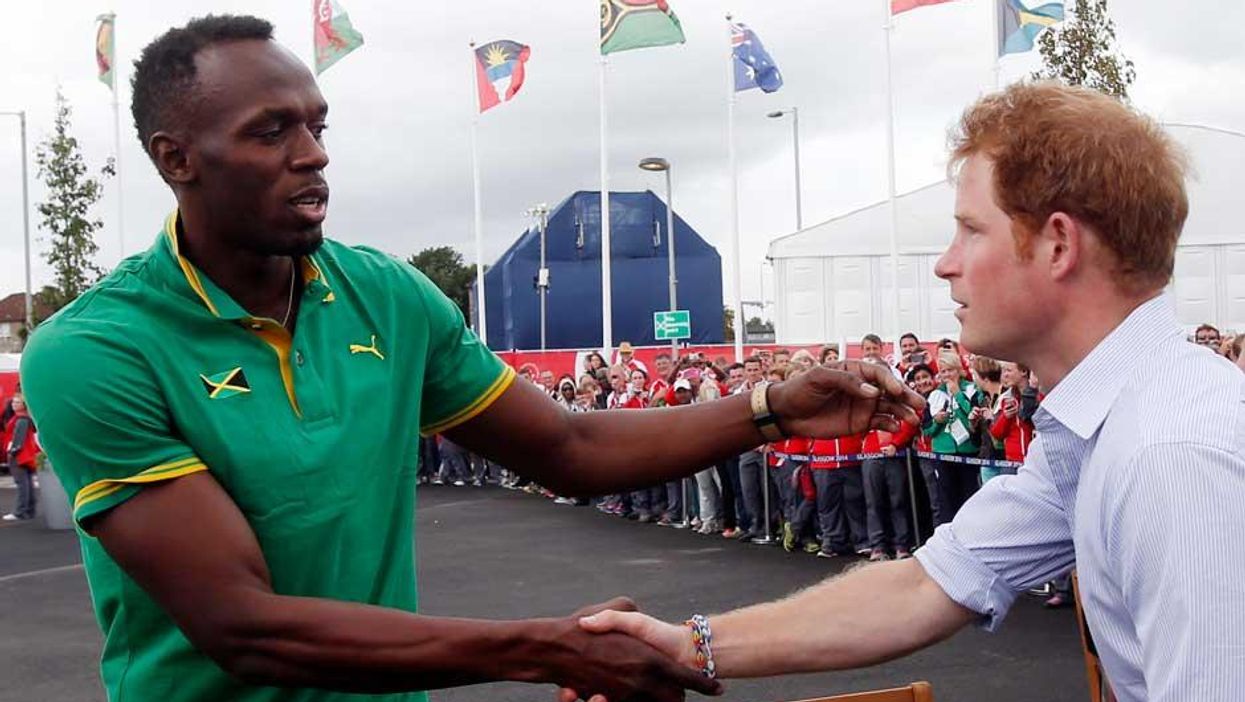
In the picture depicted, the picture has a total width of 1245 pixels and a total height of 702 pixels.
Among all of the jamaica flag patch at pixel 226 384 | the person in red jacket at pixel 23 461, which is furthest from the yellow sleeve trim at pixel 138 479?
the person in red jacket at pixel 23 461

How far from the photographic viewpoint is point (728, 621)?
8.73ft

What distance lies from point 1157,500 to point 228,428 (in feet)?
4.73

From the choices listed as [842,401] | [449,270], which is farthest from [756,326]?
[842,401]

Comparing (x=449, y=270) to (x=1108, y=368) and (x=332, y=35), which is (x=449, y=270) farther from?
(x=1108, y=368)

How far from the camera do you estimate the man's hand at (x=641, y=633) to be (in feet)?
7.19

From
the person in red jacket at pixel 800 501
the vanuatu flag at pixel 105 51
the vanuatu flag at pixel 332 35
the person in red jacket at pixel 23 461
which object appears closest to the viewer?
the person in red jacket at pixel 800 501

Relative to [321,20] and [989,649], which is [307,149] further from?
[321,20]

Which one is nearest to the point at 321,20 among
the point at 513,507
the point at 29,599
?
the point at 513,507

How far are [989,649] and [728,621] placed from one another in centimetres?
568

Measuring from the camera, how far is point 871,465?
36.7 ft

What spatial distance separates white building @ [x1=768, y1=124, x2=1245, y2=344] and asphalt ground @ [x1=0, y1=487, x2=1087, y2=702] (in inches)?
369

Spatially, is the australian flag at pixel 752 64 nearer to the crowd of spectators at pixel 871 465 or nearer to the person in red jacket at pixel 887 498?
the crowd of spectators at pixel 871 465

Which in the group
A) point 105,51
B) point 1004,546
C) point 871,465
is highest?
point 105,51

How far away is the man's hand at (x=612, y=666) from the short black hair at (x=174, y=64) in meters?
1.14
